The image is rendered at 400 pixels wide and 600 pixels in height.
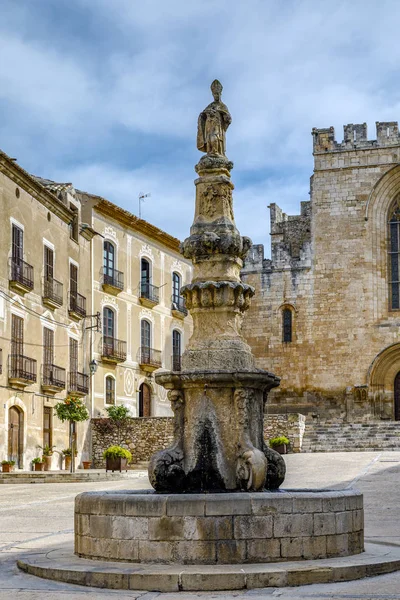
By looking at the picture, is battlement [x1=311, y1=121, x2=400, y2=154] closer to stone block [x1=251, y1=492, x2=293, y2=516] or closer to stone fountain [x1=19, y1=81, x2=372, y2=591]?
stone fountain [x1=19, y1=81, x2=372, y2=591]

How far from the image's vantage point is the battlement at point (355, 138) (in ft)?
119

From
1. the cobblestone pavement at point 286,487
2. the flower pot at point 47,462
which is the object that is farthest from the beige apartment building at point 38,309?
the cobblestone pavement at point 286,487

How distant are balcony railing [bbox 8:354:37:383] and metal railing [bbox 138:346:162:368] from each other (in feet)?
27.1

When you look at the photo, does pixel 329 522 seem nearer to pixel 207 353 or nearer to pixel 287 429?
pixel 207 353

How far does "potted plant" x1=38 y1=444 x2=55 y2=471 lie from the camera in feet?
93.2

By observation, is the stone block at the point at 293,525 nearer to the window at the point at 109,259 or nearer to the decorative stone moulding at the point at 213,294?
the decorative stone moulding at the point at 213,294

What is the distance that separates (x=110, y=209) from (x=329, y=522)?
2766 cm

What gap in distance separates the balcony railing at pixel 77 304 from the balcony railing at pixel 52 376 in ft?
7.76

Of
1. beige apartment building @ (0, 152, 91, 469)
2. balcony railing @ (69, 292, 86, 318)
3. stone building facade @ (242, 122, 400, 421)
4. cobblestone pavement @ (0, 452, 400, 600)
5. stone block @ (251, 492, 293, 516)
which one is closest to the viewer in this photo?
cobblestone pavement @ (0, 452, 400, 600)

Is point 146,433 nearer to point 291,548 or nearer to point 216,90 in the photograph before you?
point 216,90

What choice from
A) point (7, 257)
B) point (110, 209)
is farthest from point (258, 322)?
point (7, 257)

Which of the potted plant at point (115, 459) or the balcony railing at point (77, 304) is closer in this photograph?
the potted plant at point (115, 459)

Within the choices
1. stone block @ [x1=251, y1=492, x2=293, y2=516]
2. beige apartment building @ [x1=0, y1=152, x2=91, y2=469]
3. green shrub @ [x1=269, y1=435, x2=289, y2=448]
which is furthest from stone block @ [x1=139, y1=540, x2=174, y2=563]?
green shrub @ [x1=269, y1=435, x2=289, y2=448]

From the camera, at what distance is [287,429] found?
30.0m
